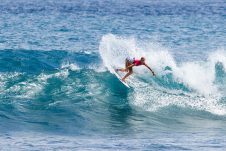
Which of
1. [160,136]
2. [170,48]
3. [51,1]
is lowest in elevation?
[160,136]

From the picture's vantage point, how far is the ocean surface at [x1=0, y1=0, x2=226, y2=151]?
22047 mm

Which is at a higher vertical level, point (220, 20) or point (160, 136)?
point (220, 20)

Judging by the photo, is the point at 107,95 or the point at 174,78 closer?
the point at 107,95

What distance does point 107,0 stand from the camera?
97312mm

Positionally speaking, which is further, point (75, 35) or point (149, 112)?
point (75, 35)

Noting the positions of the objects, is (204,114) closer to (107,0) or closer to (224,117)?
(224,117)

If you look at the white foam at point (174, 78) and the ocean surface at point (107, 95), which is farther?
the white foam at point (174, 78)

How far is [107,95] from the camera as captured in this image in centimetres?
2875

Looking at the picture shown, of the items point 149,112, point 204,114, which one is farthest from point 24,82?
point 204,114

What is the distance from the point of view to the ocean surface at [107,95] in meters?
22.0

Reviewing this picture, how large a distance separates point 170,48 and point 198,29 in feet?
46.1

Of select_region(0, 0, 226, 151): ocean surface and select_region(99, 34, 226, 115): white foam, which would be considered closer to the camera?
select_region(0, 0, 226, 151): ocean surface

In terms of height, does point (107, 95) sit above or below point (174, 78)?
below

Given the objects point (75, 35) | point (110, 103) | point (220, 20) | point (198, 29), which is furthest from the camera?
point (220, 20)
